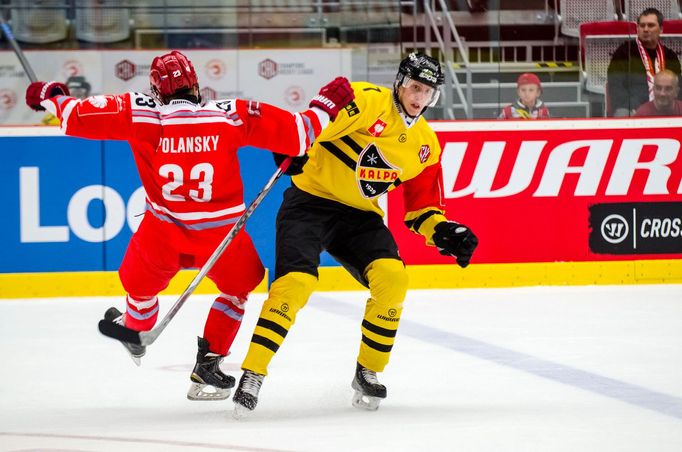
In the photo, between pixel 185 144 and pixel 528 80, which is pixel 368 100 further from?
pixel 528 80

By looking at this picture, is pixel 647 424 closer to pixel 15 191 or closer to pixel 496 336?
pixel 496 336

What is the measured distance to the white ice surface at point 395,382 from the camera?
3.60m

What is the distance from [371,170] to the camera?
433 centimetres

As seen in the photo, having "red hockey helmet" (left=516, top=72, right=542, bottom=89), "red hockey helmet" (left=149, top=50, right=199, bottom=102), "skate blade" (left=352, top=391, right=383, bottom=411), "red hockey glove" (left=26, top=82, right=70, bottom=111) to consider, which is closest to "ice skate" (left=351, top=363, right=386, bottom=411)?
"skate blade" (left=352, top=391, right=383, bottom=411)

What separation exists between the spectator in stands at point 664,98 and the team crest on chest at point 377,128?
4.06m

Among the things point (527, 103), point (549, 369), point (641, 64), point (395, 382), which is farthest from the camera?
point (641, 64)

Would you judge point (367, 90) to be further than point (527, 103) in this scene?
No

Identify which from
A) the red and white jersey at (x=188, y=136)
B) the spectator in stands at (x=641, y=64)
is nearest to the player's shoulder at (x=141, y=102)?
Answer: the red and white jersey at (x=188, y=136)

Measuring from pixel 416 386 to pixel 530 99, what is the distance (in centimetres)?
377

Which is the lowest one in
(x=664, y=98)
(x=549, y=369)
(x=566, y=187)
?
(x=549, y=369)

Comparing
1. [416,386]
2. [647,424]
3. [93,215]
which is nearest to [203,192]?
[416,386]

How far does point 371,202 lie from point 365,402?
2.40 ft

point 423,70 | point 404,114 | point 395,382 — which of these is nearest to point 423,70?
point 423,70

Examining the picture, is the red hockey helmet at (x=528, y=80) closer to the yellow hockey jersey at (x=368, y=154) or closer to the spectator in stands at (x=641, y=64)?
the spectator in stands at (x=641, y=64)
